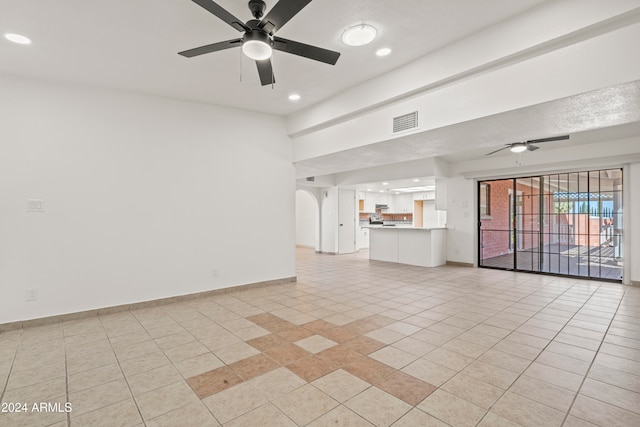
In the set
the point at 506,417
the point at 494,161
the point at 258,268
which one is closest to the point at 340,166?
the point at 258,268

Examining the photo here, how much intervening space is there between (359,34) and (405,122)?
1278 millimetres

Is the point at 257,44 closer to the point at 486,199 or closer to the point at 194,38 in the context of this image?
the point at 194,38

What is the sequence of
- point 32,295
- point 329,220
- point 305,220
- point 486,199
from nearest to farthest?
point 32,295
point 486,199
point 329,220
point 305,220

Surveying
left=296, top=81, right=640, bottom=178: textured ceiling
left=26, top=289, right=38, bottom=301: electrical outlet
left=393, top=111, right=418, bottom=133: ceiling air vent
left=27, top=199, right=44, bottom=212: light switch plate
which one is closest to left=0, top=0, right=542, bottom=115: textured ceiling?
left=393, top=111, right=418, bottom=133: ceiling air vent

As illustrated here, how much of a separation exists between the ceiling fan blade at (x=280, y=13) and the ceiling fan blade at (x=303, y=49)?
0.41 ft

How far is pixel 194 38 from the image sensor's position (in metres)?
2.95

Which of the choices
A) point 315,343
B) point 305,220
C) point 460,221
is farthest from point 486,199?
point 315,343

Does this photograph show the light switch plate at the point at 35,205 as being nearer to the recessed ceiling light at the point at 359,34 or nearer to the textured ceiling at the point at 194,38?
the textured ceiling at the point at 194,38

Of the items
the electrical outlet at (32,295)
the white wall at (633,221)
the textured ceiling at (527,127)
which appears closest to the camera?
the textured ceiling at (527,127)

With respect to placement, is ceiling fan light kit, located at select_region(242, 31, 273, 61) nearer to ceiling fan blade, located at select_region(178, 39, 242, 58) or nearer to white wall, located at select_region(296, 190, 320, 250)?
ceiling fan blade, located at select_region(178, 39, 242, 58)

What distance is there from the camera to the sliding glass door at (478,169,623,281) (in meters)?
6.19

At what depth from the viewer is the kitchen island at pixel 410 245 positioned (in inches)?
297

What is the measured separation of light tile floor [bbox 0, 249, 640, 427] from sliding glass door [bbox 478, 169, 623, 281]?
2297 millimetres

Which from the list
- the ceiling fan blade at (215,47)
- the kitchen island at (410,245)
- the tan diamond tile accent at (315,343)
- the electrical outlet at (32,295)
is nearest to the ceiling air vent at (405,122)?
the ceiling fan blade at (215,47)
